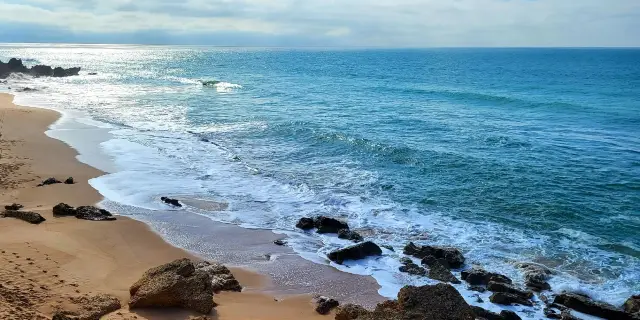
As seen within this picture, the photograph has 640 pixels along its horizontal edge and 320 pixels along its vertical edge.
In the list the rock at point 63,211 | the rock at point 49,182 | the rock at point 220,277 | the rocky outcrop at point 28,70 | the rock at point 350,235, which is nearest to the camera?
the rock at point 220,277

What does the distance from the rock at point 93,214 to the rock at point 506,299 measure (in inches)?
423

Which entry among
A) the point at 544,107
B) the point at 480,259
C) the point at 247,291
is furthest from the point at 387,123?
the point at 247,291

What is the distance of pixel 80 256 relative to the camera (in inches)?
477

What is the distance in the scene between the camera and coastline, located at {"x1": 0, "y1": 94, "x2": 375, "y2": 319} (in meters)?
9.82

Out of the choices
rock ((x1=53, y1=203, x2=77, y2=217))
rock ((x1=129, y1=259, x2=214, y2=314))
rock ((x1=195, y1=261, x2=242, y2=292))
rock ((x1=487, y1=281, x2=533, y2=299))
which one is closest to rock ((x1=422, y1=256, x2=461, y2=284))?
rock ((x1=487, y1=281, x2=533, y2=299))

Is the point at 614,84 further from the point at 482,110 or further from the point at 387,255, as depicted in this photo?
the point at 387,255

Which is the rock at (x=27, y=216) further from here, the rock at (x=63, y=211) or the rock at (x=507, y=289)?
the rock at (x=507, y=289)

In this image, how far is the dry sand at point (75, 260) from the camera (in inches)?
369

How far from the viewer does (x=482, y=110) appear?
1582 inches

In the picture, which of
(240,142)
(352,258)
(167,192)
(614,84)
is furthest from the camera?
(614,84)

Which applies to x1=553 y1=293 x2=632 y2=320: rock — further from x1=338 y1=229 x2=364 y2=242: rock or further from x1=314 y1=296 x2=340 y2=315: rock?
x1=338 y1=229 x2=364 y2=242: rock

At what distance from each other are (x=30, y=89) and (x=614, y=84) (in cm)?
6764

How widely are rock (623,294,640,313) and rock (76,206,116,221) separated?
13.4 m

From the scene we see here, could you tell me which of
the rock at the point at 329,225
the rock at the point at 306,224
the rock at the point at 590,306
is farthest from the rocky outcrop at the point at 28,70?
the rock at the point at 590,306
